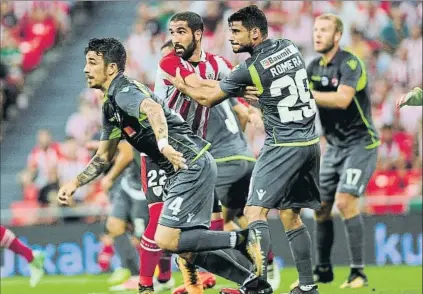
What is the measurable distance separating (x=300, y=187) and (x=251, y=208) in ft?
1.71

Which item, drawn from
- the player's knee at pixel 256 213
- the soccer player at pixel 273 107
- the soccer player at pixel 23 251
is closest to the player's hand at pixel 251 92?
the soccer player at pixel 273 107

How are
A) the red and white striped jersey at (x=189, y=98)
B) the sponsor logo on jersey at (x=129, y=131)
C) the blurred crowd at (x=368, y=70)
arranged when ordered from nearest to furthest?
the sponsor logo on jersey at (x=129, y=131) → the red and white striped jersey at (x=189, y=98) → the blurred crowd at (x=368, y=70)

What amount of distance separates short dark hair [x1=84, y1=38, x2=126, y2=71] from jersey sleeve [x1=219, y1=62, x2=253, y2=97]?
93 cm

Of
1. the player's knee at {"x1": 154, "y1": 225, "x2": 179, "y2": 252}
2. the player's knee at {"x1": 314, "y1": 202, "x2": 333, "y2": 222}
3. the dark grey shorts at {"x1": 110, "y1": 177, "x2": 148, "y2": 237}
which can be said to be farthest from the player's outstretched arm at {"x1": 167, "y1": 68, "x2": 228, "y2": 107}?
the dark grey shorts at {"x1": 110, "y1": 177, "x2": 148, "y2": 237}

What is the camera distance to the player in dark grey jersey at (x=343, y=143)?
11.7 metres

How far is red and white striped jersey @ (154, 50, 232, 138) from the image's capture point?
33.4 ft

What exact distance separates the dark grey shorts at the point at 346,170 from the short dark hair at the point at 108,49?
3640mm

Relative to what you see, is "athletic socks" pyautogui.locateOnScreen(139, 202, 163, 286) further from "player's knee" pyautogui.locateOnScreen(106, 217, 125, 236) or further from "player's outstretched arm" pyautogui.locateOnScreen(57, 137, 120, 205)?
"player's knee" pyautogui.locateOnScreen(106, 217, 125, 236)

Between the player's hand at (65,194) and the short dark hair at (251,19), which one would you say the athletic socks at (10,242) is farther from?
the short dark hair at (251,19)

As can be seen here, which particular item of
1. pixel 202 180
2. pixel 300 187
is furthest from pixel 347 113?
pixel 202 180

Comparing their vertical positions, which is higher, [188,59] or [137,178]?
[188,59]

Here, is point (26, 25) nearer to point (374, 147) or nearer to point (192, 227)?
point (374, 147)

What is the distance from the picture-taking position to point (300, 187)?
970 centimetres

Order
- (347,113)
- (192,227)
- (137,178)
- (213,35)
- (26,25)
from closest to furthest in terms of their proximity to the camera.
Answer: (192,227) → (347,113) → (137,178) → (213,35) → (26,25)
